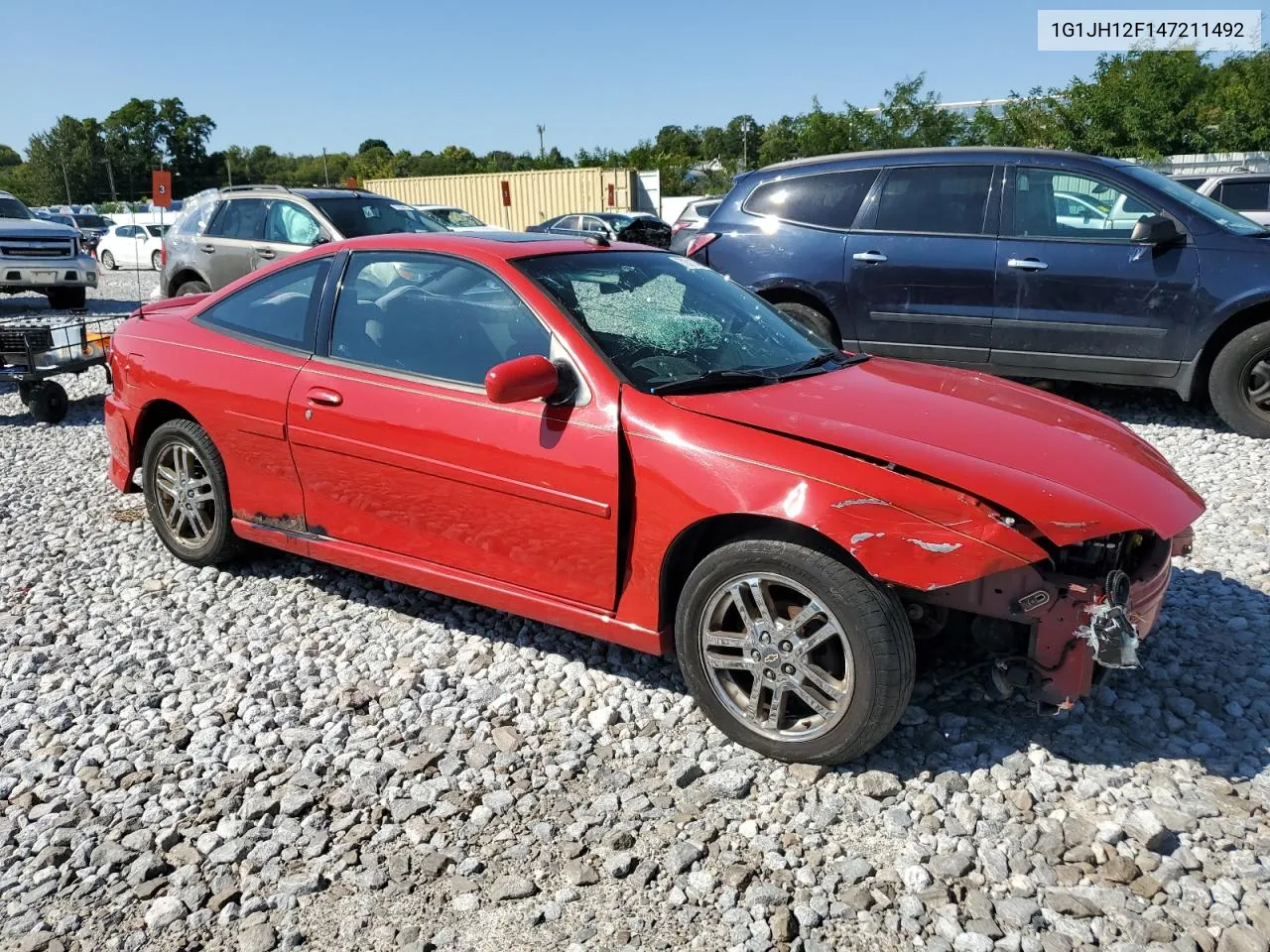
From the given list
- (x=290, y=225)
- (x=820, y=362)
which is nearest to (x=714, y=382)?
(x=820, y=362)

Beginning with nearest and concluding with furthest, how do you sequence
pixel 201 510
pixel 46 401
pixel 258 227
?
pixel 201 510, pixel 46 401, pixel 258 227

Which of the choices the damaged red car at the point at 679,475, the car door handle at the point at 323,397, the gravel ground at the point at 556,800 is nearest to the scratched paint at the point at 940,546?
the damaged red car at the point at 679,475

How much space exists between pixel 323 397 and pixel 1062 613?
2.77m

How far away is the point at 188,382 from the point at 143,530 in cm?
144

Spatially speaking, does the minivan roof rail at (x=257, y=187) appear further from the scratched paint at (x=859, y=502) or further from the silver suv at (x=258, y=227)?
the scratched paint at (x=859, y=502)

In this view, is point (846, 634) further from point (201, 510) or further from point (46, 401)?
point (46, 401)

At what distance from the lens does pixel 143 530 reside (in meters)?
5.51

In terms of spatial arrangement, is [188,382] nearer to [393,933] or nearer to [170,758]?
[170,758]

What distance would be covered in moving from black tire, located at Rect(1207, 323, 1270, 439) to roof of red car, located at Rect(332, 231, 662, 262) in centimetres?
436

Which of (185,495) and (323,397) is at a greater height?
(323,397)

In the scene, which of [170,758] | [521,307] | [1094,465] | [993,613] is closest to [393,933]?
[170,758]

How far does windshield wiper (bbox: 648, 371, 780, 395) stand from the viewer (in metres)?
3.38

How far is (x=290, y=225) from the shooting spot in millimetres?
10156

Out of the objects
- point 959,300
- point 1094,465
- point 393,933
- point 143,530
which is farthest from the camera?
point 959,300
